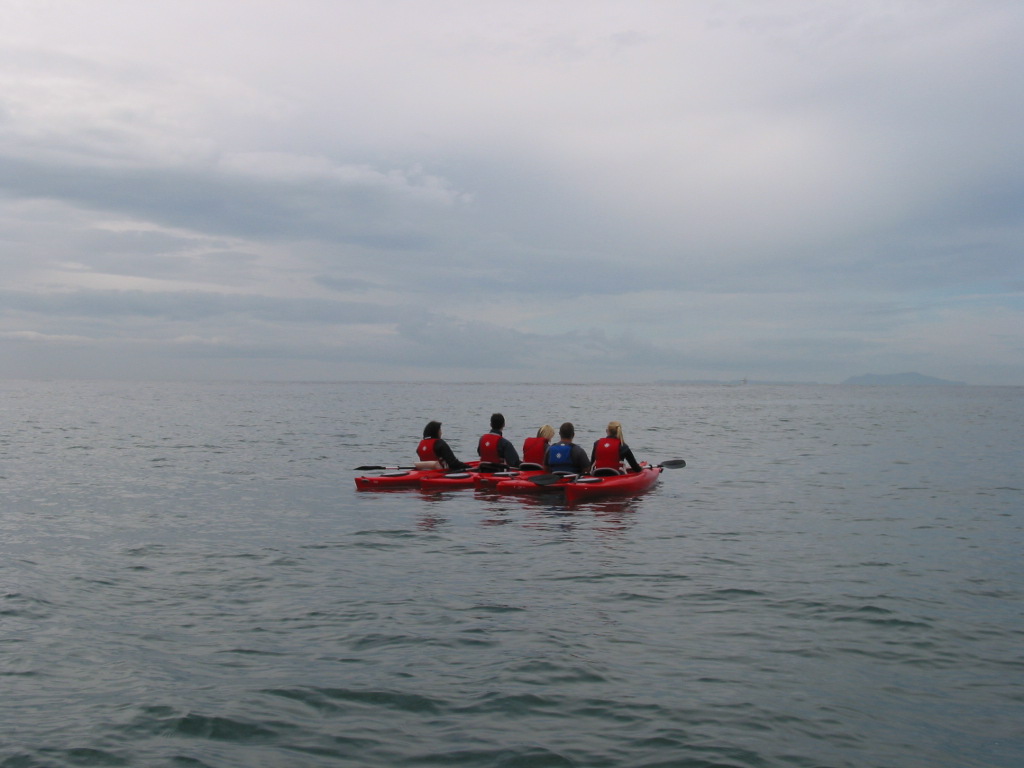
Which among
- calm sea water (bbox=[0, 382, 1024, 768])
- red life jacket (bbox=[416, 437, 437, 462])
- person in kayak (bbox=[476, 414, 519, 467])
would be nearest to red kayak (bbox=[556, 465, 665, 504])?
calm sea water (bbox=[0, 382, 1024, 768])

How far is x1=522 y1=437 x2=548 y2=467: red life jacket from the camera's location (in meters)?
21.1

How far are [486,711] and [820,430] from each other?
52510 millimetres

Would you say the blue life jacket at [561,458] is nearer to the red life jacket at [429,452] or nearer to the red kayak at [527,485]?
the red kayak at [527,485]

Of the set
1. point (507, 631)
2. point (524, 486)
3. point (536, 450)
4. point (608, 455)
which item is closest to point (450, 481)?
point (524, 486)

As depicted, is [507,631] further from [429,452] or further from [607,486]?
[429,452]

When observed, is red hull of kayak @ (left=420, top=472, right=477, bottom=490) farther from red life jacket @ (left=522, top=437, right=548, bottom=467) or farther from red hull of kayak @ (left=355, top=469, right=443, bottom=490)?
red life jacket @ (left=522, top=437, right=548, bottom=467)

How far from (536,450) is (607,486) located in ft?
7.07

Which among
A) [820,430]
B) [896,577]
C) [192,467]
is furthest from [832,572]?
[820,430]

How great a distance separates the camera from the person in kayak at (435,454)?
2219 centimetres

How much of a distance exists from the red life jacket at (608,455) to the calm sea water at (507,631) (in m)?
1.20

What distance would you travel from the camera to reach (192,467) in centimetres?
2845

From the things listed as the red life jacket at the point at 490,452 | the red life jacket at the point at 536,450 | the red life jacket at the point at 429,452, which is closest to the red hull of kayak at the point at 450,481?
the red life jacket at the point at 490,452

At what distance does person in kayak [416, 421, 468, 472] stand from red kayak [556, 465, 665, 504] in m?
3.31

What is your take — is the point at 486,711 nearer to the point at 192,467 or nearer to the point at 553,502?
the point at 553,502
